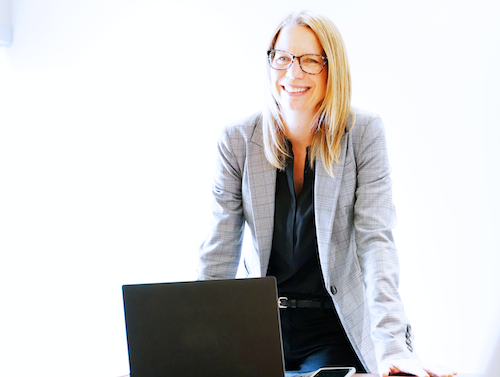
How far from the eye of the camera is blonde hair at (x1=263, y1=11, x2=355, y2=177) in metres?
1.61

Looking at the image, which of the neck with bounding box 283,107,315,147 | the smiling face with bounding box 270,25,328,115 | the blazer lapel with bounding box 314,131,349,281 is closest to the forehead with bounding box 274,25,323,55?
the smiling face with bounding box 270,25,328,115

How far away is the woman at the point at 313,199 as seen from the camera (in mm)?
1606

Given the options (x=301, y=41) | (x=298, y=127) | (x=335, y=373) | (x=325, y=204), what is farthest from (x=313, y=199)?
(x=335, y=373)

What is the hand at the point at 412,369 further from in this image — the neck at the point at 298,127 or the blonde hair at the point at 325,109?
the neck at the point at 298,127

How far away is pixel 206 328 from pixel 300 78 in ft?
2.58

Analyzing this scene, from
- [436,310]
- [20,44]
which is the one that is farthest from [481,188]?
[20,44]

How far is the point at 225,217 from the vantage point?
178cm

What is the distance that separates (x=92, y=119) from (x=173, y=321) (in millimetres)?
2107

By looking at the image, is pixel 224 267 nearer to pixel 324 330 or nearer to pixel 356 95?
pixel 324 330

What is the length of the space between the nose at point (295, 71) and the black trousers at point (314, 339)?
26.7 inches

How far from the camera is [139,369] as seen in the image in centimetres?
119

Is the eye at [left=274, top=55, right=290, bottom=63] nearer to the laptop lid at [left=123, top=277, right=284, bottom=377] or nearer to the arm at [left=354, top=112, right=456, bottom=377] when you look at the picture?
the arm at [left=354, top=112, right=456, bottom=377]

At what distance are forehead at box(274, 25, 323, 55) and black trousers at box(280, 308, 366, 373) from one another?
0.75m

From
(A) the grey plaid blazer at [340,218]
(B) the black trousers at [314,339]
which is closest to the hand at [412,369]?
(A) the grey plaid blazer at [340,218]
